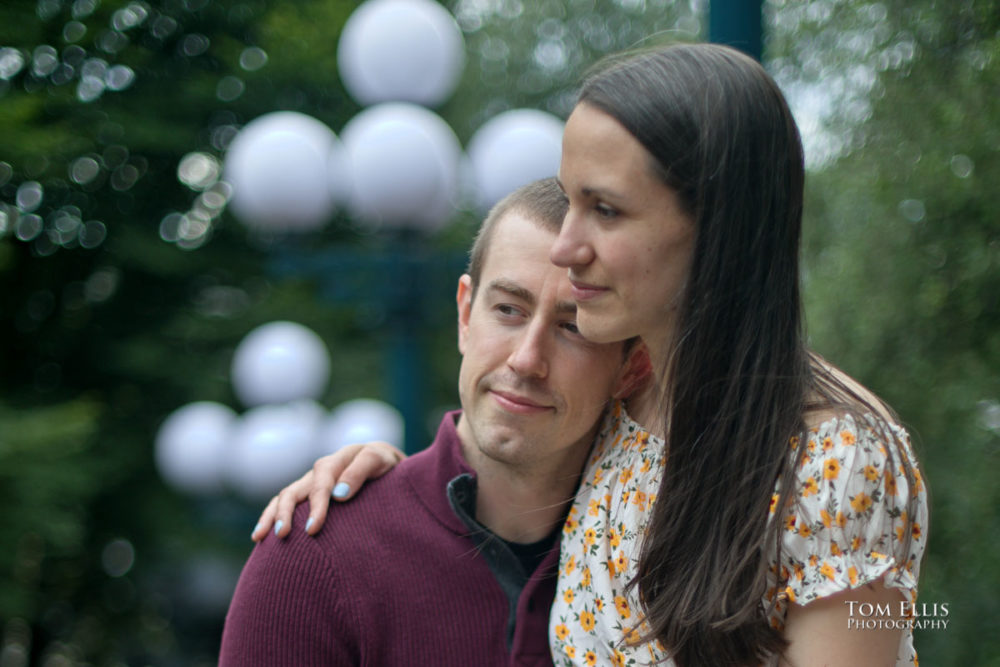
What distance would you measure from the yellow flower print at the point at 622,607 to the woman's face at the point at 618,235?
0.56 m

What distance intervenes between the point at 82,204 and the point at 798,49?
7801 millimetres

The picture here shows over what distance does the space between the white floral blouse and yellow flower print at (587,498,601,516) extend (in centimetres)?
9

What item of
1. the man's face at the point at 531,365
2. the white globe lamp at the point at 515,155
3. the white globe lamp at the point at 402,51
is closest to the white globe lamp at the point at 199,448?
the white globe lamp at the point at 402,51

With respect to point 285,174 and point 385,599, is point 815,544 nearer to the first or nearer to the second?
point 385,599

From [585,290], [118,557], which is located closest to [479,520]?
[585,290]

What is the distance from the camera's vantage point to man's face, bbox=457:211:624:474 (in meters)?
2.48

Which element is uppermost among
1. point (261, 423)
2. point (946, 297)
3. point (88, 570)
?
point (946, 297)

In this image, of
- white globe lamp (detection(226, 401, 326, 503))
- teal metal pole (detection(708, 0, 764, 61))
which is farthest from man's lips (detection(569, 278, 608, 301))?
white globe lamp (detection(226, 401, 326, 503))

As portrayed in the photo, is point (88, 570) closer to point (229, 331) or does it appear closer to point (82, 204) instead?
point (229, 331)

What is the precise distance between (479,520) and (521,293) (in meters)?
0.59

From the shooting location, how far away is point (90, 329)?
9.63 meters

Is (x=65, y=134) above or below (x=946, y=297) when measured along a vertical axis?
above

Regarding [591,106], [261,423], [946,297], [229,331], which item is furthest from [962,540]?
[229,331]

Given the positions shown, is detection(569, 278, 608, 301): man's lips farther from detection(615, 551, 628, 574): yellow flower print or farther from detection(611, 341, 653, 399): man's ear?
detection(615, 551, 628, 574): yellow flower print
